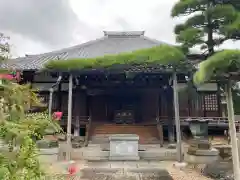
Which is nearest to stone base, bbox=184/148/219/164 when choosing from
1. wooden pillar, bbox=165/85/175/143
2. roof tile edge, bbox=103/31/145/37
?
wooden pillar, bbox=165/85/175/143

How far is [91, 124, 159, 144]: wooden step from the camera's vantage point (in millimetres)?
13361

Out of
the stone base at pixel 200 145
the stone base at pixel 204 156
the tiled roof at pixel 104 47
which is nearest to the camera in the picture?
the stone base at pixel 204 156

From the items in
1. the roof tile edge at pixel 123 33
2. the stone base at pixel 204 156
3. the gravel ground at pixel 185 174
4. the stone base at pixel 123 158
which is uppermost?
the roof tile edge at pixel 123 33

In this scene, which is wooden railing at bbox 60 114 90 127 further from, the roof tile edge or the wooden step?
the roof tile edge

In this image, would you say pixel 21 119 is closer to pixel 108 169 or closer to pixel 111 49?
pixel 108 169

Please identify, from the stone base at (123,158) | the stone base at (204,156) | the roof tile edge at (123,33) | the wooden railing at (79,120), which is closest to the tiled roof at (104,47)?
the roof tile edge at (123,33)

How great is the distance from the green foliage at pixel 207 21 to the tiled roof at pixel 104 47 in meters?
9.01

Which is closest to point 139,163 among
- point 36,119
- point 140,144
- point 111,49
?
point 140,144

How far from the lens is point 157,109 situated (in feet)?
50.0

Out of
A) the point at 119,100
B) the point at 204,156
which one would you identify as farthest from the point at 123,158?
the point at 119,100

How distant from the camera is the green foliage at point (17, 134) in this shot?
2865 millimetres

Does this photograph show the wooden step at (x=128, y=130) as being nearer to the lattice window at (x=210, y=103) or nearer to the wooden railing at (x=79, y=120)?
the wooden railing at (x=79, y=120)

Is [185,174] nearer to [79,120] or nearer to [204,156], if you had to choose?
[204,156]

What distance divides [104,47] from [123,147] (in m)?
10.0
